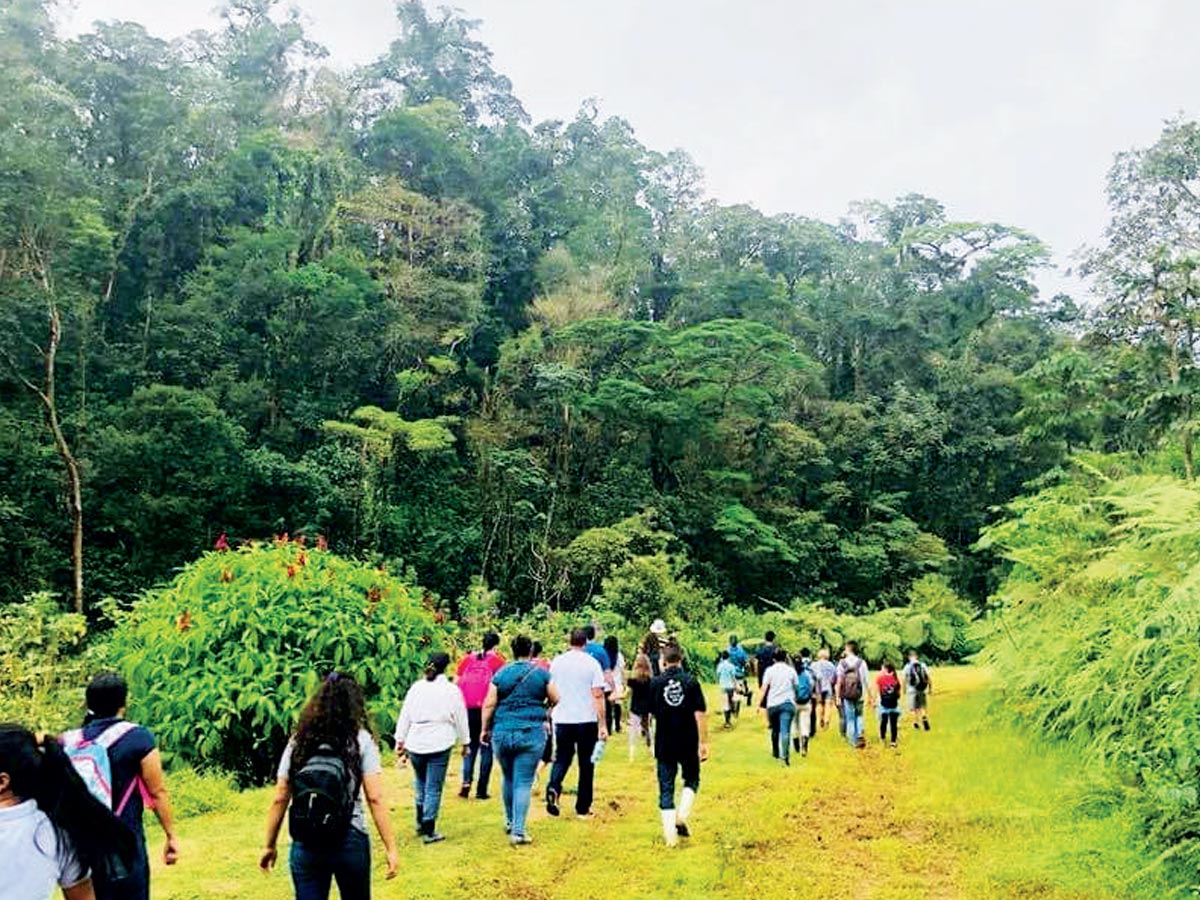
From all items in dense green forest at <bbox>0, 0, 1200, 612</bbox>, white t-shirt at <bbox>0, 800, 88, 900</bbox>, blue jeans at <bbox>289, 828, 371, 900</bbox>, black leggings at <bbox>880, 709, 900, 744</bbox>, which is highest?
dense green forest at <bbox>0, 0, 1200, 612</bbox>

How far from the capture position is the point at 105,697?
412 centimetres

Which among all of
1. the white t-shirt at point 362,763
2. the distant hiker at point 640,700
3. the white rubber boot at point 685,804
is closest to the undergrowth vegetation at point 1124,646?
the white rubber boot at point 685,804

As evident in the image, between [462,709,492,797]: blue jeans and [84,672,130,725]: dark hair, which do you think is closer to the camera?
[84,672,130,725]: dark hair

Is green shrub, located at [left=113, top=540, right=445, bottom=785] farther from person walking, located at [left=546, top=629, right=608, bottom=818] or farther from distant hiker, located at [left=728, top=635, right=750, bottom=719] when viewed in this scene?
distant hiker, located at [left=728, top=635, right=750, bottom=719]

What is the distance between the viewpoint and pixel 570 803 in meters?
8.34

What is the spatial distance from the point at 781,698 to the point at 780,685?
5.9 inches

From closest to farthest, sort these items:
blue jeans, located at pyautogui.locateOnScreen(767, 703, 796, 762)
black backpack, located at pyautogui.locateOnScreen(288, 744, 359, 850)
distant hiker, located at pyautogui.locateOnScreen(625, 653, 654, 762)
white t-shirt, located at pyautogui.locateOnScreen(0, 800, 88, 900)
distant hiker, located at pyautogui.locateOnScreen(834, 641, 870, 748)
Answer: white t-shirt, located at pyautogui.locateOnScreen(0, 800, 88, 900)
black backpack, located at pyautogui.locateOnScreen(288, 744, 359, 850)
distant hiker, located at pyautogui.locateOnScreen(625, 653, 654, 762)
blue jeans, located at pyautogui.locateOnScreen(767, 703, 796, 762)
distant hiker, located at pyautogui.locateOnScreen(834, 641, 870, 748)

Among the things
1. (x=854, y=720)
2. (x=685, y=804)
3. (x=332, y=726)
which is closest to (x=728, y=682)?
(x=854, y=720)

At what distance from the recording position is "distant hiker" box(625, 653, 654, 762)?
959 cm

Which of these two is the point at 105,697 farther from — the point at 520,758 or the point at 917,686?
the point at 917,686

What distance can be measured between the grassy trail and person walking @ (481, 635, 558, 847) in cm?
28

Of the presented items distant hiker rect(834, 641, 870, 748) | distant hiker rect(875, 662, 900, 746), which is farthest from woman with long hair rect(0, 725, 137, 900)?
distant hiker rect(875, 662, 900, 746)

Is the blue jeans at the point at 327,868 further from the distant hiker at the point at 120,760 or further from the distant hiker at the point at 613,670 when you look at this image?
the distant hiker at the point at 613,670

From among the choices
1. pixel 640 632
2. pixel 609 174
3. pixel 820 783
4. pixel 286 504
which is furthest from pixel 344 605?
pixel 609 174
